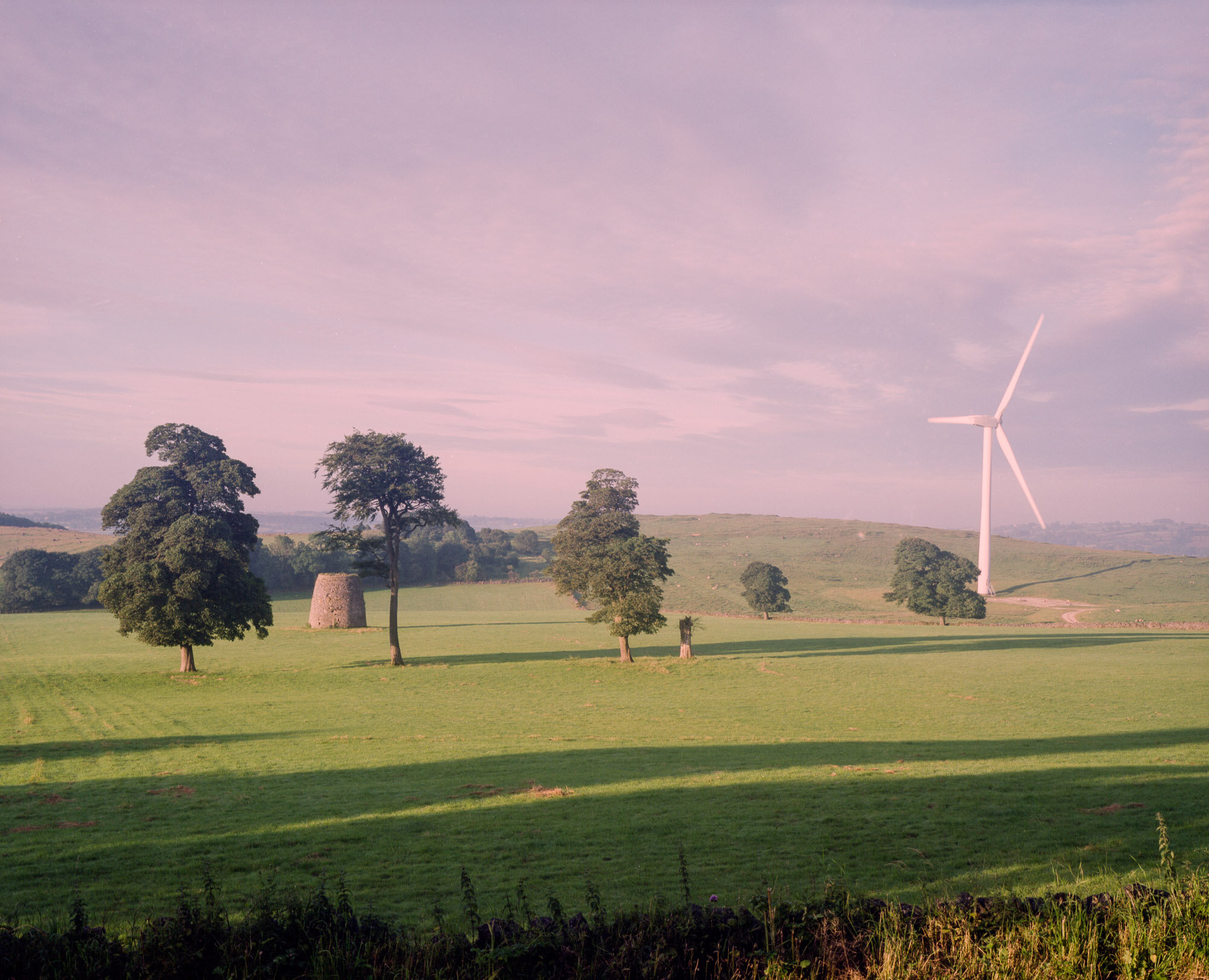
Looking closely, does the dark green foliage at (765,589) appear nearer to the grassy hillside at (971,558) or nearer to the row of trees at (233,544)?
the grassy hillside at (971,558)

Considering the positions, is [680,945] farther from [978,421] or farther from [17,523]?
[17,523]

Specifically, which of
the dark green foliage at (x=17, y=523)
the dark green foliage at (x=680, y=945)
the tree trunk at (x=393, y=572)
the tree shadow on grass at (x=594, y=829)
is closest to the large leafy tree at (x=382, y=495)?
the tree trunk at (x=393, y=572)

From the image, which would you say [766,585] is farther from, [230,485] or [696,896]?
[696,896]

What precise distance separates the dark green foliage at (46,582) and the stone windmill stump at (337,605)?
44934 mm

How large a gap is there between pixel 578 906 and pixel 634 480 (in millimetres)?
60599

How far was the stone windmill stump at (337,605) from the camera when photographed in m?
72.8

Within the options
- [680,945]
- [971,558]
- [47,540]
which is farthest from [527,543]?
[680,945]

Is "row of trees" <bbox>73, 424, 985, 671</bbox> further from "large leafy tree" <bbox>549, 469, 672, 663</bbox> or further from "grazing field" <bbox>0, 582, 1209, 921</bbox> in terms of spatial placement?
"grazing field" <bbox>0, 582, 1209, 921</bbox>

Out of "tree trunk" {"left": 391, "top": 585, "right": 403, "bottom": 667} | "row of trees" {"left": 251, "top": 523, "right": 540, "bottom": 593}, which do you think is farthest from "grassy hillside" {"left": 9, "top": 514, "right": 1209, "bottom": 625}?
"tree trunk" {"left": 391, "top": 585, "right": 403, "bottom": 667}

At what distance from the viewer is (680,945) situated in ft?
23.8

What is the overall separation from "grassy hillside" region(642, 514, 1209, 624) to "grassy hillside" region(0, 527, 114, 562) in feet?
376

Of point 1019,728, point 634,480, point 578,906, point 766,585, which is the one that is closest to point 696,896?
point 578,906

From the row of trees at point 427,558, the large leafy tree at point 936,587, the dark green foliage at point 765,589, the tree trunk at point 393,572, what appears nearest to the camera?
the tree trunk at point 393,572

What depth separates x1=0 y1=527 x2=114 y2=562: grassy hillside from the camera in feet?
438
